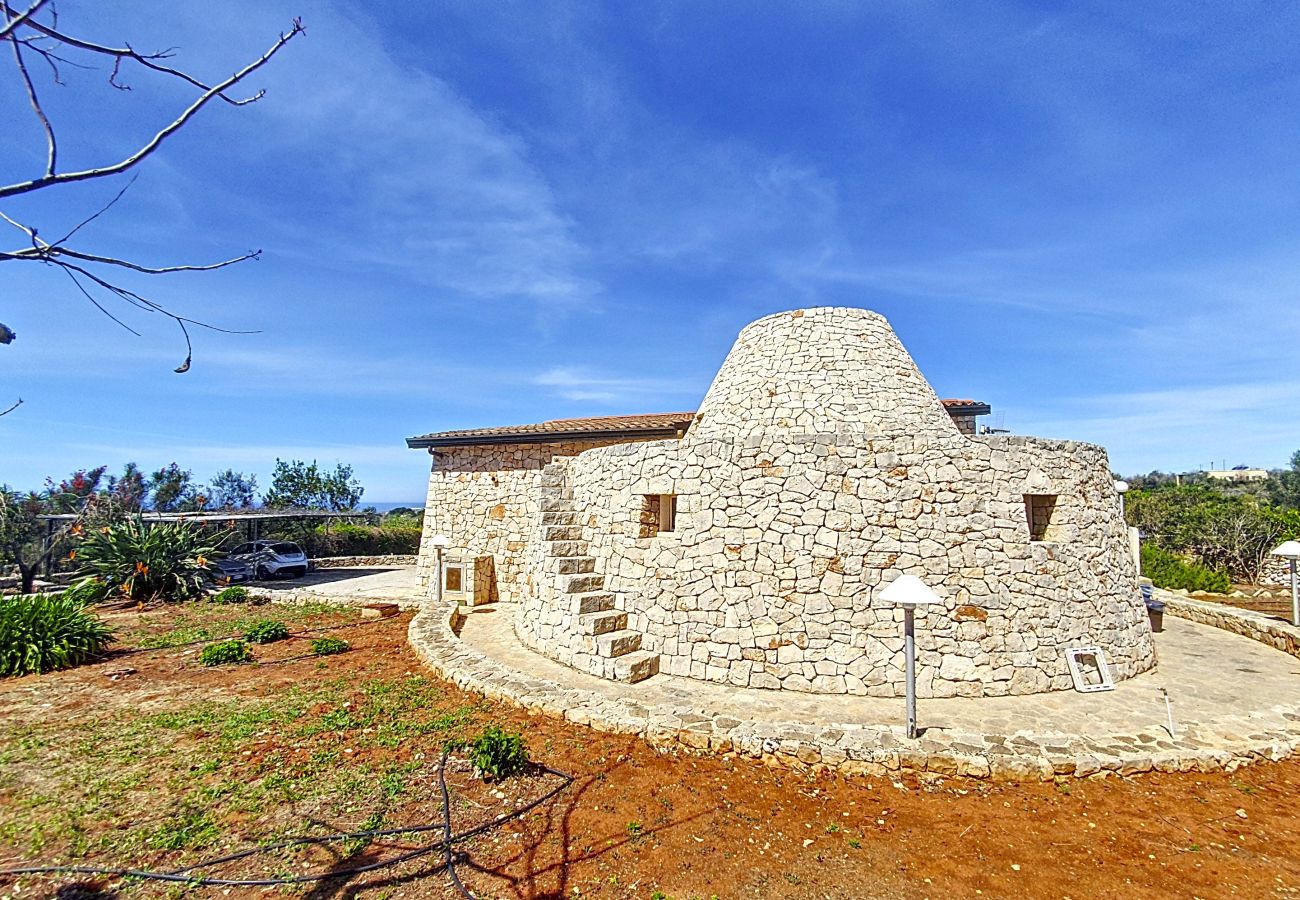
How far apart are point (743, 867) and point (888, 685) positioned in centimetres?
362

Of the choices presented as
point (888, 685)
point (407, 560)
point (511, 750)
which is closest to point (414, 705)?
point (511, 750)

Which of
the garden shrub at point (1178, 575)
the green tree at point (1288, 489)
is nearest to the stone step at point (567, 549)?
the garden shrub at point (1178, 575)

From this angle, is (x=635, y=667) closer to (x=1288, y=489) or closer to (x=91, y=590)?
(x=91, y=590)

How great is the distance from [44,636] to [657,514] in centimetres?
990

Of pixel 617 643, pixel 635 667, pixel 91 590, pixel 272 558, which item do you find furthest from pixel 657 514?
pixel 272 558

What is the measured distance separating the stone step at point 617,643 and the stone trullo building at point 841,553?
0.03 meters

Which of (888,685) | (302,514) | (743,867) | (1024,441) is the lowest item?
(743,867)

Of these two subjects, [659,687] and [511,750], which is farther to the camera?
[659,687]

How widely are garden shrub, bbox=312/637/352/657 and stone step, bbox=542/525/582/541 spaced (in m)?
4.22

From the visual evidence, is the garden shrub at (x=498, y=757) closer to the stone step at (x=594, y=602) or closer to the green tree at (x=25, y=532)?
the stone step at (x=594, y=602)

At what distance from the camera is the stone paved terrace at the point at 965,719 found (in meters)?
5.12

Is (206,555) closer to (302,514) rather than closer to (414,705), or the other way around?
(302,514)

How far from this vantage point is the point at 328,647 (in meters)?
9.52

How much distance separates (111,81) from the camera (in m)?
1.86
